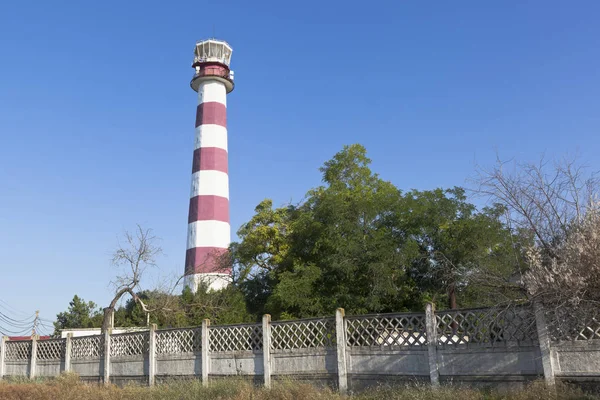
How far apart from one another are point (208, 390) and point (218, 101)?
A: 73.5ft

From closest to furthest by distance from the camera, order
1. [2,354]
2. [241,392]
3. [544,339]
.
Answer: [544,339]
[241,392]
[2,354]

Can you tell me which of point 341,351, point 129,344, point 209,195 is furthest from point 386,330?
point 209,195

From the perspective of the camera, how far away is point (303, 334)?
37.9 feet

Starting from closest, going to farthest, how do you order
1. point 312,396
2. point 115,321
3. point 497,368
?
point 497,368
point 312,396
point 115,321

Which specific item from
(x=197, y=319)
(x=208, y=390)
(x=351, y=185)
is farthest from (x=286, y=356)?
(x=351, y=185)

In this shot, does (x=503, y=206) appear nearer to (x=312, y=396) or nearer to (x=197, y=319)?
(x=312, y=396)

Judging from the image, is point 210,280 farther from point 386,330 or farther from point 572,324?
point 572,324

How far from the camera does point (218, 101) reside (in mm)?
31438

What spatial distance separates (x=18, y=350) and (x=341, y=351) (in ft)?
45.2

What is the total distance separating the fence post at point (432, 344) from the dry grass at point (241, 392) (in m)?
0.23

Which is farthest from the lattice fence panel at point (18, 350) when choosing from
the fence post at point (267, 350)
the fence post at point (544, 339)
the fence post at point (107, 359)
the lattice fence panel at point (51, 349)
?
the fence post at point (544, 339)

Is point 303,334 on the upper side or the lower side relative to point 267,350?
upper

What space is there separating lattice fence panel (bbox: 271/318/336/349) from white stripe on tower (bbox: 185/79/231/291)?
15.2 m

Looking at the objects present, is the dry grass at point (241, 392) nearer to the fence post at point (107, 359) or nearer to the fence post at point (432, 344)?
the fence post at point (432, 344)
